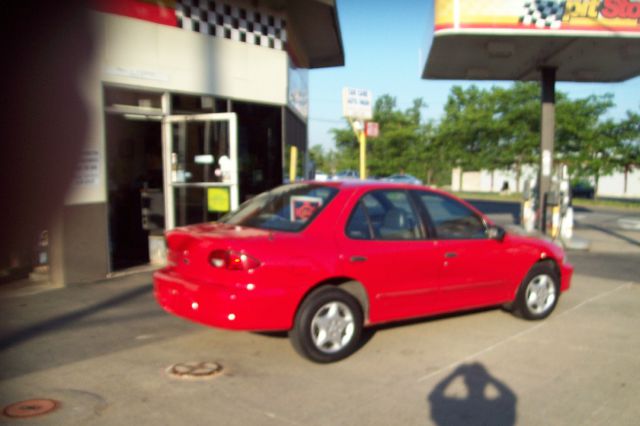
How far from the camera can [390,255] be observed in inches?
187

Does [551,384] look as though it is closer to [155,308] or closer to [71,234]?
[155,308]

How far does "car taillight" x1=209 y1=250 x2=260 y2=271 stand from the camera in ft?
13.4

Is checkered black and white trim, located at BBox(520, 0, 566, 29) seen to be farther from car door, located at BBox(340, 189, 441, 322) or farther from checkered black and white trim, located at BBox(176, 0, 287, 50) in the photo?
car door, located at BBox(340, 189, 441, 322)

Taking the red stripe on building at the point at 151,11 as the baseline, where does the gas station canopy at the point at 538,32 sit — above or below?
above

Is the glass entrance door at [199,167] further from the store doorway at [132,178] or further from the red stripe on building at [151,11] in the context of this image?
the red stripe on building at [151,11]

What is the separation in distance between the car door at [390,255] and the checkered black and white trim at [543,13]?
633 cm

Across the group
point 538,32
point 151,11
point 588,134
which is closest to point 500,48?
point 538,32

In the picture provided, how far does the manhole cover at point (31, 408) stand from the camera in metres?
3.38

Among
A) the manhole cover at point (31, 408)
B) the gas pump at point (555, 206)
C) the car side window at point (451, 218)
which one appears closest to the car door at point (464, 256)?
the car side window at point (451, 218)

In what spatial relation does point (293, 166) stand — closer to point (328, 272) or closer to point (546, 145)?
point (546, 145)

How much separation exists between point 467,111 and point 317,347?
38569 mm

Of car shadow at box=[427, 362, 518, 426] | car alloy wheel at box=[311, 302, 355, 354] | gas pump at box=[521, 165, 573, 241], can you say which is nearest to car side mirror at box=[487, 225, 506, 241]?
car shadow at box=[427, 362, 518, 426]

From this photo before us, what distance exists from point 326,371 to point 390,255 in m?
1.17

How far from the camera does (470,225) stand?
5.48 metres
